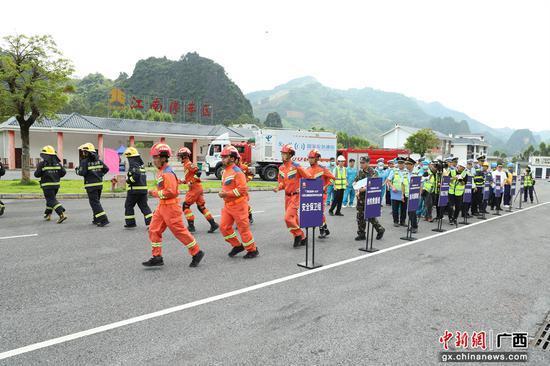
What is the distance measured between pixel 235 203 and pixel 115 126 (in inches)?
1284

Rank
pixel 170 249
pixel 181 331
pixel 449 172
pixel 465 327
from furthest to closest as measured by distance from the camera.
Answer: pixel 449 172, pixel 170 249, pixel 465 327, pixel 181 331

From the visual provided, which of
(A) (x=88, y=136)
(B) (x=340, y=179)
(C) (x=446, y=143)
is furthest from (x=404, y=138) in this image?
(B) (x=340, y=179)

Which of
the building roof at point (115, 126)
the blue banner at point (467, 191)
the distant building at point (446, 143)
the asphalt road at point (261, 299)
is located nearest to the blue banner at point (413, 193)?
the asphalt road at point (261, 299)

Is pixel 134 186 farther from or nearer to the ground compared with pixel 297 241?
farther from the ground

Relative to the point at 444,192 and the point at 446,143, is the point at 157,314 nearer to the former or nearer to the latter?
the point at 444,192

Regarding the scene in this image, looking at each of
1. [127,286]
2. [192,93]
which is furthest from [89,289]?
[192,93]

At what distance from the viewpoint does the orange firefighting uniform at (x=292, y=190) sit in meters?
7.18

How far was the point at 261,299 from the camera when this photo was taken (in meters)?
4.52

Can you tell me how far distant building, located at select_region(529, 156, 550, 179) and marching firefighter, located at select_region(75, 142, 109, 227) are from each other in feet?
274

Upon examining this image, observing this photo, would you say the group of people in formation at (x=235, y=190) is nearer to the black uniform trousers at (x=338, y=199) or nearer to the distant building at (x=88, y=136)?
the black uniform trousers at (x=338, y=199)

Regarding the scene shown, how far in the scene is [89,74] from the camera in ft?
299

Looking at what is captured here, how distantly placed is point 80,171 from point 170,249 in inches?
153

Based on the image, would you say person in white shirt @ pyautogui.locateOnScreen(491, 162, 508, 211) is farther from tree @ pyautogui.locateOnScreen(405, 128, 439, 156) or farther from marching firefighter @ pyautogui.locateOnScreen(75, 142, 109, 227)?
tree @ pyautogui.locateOnScreen(405, 128, 439, 156)

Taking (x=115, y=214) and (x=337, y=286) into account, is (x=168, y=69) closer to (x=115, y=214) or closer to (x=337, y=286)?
(x=115, y=214)
